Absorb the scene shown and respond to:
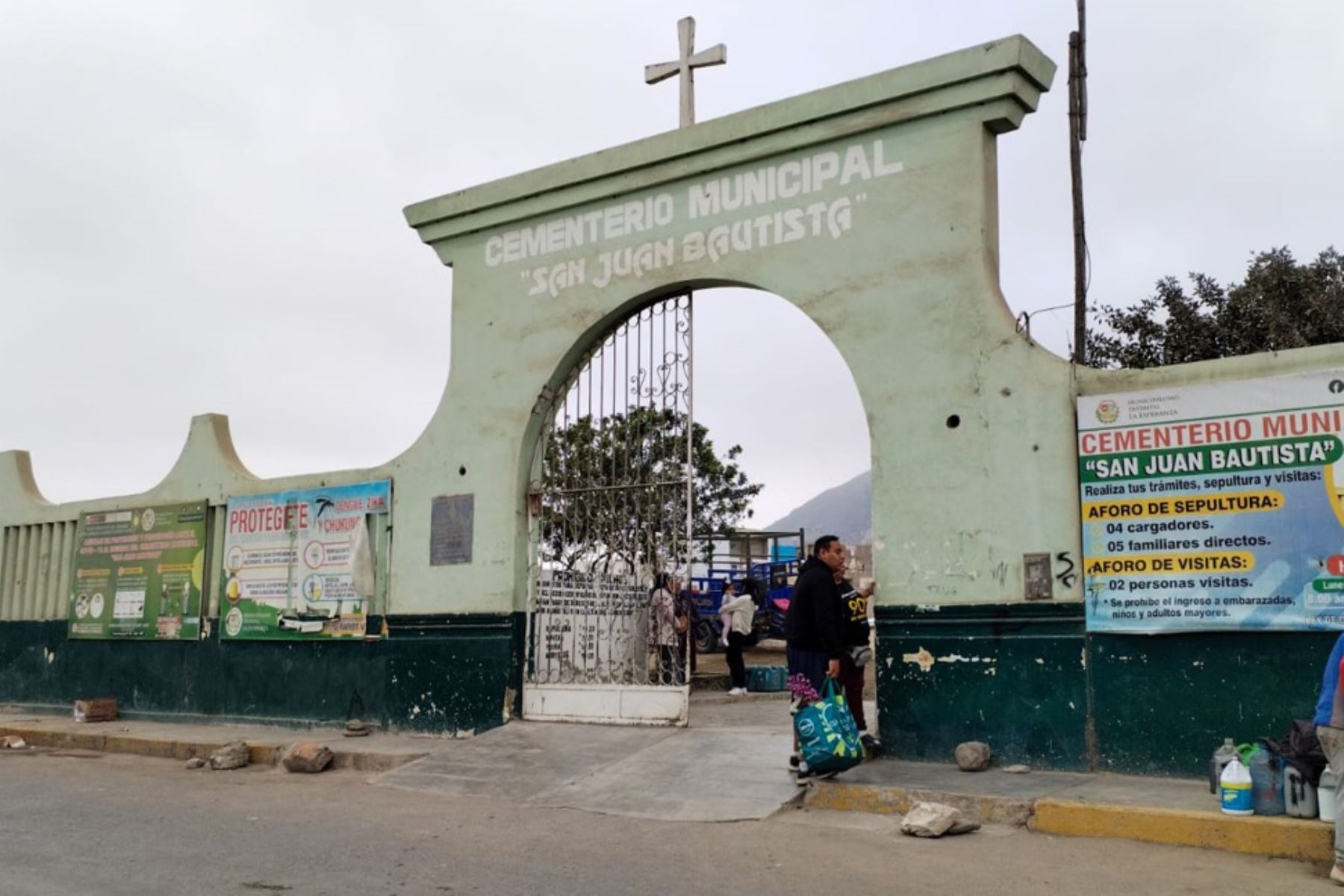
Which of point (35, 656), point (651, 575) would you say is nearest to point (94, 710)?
point (35, 656)

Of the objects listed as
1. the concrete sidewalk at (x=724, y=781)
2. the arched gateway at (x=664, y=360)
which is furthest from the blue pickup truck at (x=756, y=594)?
the concrete sidewalk at (x=724, y=781)

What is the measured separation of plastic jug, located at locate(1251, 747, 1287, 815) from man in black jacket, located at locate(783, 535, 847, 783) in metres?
2.59

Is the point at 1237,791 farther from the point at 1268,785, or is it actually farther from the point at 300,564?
the point at 300,564

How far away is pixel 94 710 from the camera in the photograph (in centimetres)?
1386

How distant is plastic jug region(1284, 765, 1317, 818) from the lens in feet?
20.5

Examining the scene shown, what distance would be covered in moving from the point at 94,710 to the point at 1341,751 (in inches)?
514

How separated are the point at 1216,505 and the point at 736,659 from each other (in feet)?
26.1

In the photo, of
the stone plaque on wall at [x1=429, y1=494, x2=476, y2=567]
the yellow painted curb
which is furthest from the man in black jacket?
the stone plaque on wall at [x1=429, y1=494, x2=476, y2=567]

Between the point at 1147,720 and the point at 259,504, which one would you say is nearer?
the point at 1147,720

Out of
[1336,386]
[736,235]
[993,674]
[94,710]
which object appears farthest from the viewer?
[94,710]

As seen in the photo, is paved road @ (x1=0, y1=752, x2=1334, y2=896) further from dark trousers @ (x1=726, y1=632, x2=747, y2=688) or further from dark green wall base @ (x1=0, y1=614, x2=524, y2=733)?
dark trousers @ (x1=726, y1=632, x2=747, y2=688)

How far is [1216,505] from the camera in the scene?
24.3 feet

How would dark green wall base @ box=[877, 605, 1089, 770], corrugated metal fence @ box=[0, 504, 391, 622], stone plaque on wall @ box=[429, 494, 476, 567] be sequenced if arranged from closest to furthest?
dark green wall base @ box=[877, 605, 1089, 770] < stone plaque on wall @ box=[429, 494, 476, 567] < corrugated metal fence @ box=[0, 504, 391, 622]

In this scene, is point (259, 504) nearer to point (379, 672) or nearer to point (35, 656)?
point (379, 672)
